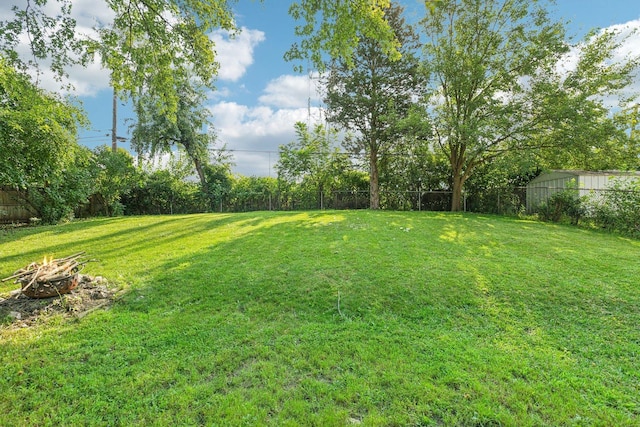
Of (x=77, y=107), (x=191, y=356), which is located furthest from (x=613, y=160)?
(x=77, y=107)

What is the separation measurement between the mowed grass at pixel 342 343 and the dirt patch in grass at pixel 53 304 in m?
0.18

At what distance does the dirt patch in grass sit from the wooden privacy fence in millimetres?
10039

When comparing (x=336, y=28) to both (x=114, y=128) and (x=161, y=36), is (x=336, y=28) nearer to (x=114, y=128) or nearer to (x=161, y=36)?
(x=161, y=36)

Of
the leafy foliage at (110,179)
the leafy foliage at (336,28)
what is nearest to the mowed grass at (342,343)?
the leafy foliage at (336,28)

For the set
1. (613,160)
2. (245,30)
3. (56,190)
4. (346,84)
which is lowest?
(56,190)

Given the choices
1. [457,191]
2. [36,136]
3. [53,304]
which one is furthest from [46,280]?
[457,191]

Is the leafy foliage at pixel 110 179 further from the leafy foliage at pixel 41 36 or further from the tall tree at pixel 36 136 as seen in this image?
the leafy foliage at pixel 41 36

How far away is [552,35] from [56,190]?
19265 mm

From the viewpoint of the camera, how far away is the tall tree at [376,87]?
45.2 ft

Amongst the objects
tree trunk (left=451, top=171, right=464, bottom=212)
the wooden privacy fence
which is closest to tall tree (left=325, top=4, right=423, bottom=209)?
tree trunk (left=451, top=171, right=464, bottom=212)

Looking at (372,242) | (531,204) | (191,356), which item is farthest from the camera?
(531,204)

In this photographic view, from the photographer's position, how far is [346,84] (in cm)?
1429

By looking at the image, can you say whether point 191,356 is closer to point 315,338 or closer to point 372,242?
point 315,338

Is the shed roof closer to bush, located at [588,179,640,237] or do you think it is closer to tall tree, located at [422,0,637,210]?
tall tree, located at [422,0,637,210]
